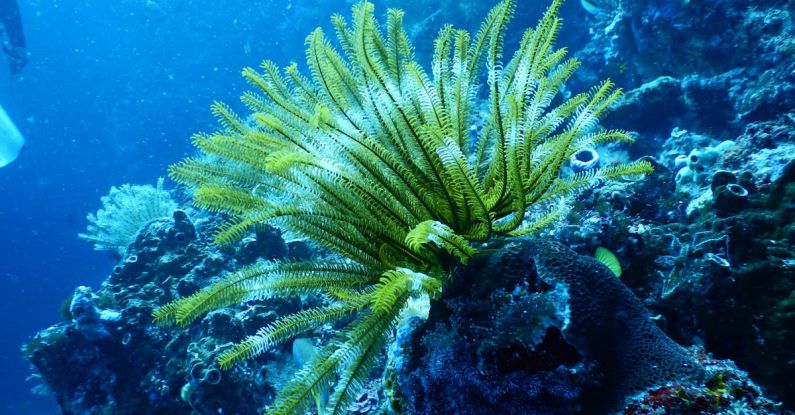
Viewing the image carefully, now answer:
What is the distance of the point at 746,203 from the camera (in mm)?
3582

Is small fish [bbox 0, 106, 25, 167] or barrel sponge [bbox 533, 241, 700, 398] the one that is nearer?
barrel sponge [bbox 533, 241, 700, 398]

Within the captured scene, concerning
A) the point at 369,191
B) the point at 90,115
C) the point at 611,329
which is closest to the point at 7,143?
the point at 369,191

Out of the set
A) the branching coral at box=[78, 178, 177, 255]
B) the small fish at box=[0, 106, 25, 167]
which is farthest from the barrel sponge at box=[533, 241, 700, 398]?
the small fish at box=[0, 106, 25, 167]

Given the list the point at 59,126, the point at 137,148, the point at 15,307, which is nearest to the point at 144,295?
the point at 137,148

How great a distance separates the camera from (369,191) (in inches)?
90.4

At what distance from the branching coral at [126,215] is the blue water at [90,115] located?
23621 mm

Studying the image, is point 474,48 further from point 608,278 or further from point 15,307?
point 15,307

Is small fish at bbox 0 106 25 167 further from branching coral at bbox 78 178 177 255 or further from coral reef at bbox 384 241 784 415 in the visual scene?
coral reef at bbox 384 241 784 415

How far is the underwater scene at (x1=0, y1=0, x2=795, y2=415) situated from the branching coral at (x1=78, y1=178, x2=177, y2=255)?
2.95 meters

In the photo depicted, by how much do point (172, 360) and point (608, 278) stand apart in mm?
6289

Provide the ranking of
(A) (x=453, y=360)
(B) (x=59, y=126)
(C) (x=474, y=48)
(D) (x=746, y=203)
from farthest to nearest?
1. (B) (x=59, y=126)
2. (D) (x=746, y=203)
3. (C) (x=474, y=48)
4. (A) (x=453, y=360)

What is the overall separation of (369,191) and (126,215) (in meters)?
11.4

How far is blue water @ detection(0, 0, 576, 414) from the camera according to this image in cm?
3697

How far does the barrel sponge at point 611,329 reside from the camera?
196 cm
